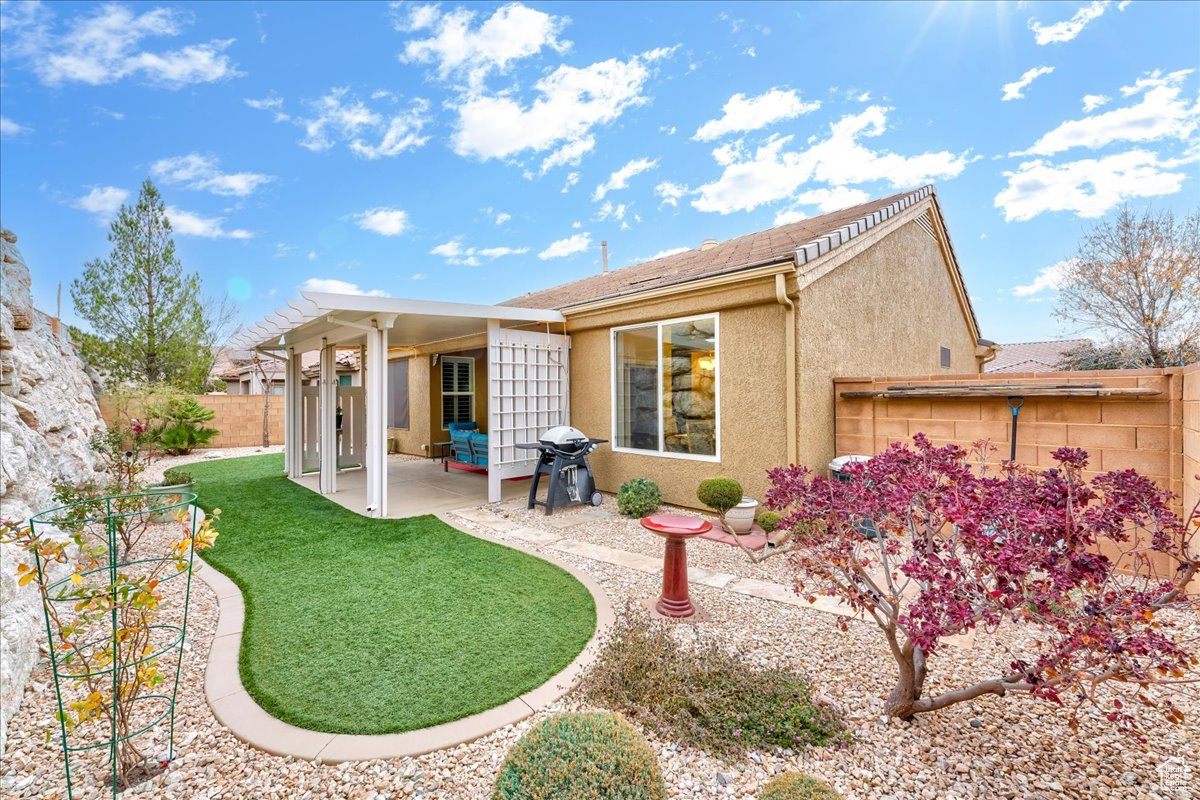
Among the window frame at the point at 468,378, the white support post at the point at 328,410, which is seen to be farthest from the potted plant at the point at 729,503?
the window frame at the point at 468,378

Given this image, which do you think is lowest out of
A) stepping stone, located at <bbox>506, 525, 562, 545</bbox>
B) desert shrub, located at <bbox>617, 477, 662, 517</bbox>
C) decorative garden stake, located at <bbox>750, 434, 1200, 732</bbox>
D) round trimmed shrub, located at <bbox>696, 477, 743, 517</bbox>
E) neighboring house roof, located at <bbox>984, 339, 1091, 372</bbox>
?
stepping stone, located at <bbox>506, 525, 562, 545</bbox>

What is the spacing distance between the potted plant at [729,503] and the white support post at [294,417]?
8675mm

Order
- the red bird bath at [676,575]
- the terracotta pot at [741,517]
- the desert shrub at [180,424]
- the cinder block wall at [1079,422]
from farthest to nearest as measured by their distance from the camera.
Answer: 1. the desert shrub at [180,424]
2. the terracotta pot at [741,517]
3. the cinder block wall at [1079,422]
4. the red bird bath at [676,575]

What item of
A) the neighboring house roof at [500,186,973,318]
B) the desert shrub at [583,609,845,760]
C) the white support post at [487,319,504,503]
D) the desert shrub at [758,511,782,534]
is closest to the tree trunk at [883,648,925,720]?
the desert shrub at [583,609,845,760]

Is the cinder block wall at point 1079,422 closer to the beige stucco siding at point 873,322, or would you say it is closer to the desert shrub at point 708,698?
the beige stucco siding at point 873,322

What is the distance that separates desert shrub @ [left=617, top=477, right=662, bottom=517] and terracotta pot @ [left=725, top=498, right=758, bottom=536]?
4.12ft

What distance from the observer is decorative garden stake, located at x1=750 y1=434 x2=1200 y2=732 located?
187cm

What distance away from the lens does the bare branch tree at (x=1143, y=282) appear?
14117 mm

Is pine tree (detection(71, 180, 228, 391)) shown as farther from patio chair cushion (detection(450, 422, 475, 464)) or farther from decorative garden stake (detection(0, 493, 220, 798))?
decorative garden stake (detection(0, 493, 220, 798))

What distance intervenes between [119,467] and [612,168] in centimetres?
1269

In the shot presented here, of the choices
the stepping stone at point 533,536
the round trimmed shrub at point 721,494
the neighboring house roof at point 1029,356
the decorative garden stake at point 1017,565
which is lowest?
the stepping stone at point 533,536

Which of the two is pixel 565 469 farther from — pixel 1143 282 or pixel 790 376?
pixel 1143 282

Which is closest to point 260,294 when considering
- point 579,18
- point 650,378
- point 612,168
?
point 612,168

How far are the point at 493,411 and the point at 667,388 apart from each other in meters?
2.77
